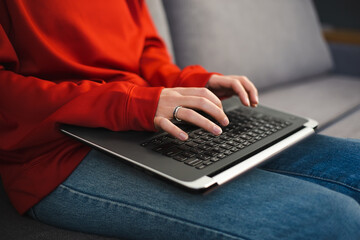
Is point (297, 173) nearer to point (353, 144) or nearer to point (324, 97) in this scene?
point (353, 144)

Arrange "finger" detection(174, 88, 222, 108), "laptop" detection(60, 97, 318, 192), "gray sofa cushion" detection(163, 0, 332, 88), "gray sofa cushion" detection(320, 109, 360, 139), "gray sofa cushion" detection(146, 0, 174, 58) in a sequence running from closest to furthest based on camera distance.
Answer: "laptop" detection(60, 97, 318, 192) → "finger" detection(174, 88, 222, 108) → "gray sofa cushion" detection(320, 109, 360, 139) → "gray sofa cushion" detection(146, 0, 174, 58) → "gray sofa cushion" detection(163, 0, 332, 88)

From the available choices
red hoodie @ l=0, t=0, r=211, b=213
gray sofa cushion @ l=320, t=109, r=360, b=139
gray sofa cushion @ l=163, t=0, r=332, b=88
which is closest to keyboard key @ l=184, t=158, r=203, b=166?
red hoodie @ l=0, t=0, r=211, b=213

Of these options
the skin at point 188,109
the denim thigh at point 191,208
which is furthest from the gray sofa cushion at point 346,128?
the skin at point 188,109

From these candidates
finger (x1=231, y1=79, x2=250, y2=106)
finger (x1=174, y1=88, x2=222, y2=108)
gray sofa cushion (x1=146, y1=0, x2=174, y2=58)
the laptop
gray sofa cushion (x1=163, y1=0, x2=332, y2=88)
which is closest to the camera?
the laptop

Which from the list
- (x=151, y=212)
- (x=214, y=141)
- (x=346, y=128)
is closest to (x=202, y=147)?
(x=214, y=141)

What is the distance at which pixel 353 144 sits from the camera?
81cm

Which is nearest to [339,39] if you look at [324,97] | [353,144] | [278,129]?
[324,97]

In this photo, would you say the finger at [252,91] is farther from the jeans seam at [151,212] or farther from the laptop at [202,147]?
the jeans seam at [151,212]

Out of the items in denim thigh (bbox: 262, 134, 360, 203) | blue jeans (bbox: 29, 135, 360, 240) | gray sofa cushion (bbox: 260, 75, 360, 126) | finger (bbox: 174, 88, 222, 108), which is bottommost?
gray sofa cushion (bbox: 260, 75, 360, 126)

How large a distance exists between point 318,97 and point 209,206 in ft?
3.44

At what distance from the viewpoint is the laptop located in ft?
1.77

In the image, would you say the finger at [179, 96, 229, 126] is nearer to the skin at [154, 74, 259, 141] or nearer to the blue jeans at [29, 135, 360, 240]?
the skin at [154, 74, 259, 141]

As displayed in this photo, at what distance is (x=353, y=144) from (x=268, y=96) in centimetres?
69

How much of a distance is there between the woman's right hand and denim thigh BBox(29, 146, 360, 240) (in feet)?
0.36
